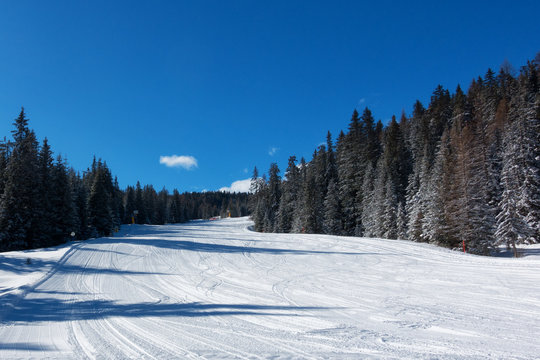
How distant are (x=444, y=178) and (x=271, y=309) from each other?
78.7ft

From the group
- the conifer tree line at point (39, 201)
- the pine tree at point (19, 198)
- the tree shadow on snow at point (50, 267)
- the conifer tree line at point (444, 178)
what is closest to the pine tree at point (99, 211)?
the conifer tree line at point (39, 201)

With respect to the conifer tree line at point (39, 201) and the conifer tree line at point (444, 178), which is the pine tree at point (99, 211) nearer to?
Result: the conifer tree line at point (39, 201)

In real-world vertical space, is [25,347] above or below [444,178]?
below

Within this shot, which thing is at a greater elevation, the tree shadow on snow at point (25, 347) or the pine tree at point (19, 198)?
the pine tree at point (19, 198)

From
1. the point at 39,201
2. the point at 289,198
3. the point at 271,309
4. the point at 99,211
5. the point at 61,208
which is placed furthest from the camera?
the point at 289,198

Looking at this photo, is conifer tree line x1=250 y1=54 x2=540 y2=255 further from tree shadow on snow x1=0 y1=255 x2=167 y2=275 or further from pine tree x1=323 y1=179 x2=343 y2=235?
tree shadow on snow x1=0 y1=255 x2=167 y2=275

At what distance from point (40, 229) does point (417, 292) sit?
3115 cm

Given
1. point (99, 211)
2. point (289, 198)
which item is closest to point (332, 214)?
point (289, 198)

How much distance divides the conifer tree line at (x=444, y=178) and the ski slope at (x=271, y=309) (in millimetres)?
12453

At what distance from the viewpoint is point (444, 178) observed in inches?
973

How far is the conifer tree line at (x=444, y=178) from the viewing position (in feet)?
73.9

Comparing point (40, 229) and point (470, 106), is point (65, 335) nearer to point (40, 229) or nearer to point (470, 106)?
point (40, 229)

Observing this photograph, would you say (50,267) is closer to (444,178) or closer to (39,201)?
(39,201)

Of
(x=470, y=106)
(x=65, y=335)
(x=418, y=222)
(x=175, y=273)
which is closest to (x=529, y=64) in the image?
(x=470, y=106)
